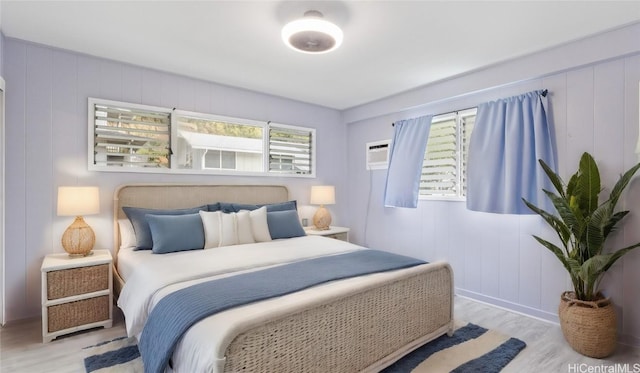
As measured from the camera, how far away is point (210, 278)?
2.07 metres

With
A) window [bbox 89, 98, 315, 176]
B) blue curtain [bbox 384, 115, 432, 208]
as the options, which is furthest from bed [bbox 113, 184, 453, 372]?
blue curtain [bbox 384, 115, 432, 208]

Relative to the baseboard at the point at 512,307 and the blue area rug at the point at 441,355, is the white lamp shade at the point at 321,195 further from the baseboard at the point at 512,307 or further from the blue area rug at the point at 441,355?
the blue area rug at the point at 441,355

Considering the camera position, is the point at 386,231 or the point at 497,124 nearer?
the point at 497,124

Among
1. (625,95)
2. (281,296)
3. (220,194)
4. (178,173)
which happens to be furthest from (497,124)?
(178,173)

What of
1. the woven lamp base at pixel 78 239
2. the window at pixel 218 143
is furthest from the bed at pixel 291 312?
the window at pixel 218 143

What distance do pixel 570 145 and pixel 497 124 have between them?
0.62 m

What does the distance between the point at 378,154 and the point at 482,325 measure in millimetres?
2446

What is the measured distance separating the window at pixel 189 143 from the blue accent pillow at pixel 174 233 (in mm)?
758

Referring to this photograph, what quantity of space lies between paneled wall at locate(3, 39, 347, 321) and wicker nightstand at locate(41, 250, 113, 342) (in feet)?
0.98

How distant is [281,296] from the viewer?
1.79 m

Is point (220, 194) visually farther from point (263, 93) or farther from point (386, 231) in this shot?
point (386, 231)

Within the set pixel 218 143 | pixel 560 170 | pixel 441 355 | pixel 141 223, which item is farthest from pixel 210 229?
pixel 560 170

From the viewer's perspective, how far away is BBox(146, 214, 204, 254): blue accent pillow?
8.95 ft

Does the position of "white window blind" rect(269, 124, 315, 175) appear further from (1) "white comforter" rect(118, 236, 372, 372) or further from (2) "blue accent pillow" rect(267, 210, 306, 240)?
(1) "white comforter" rect(118, 236, 372, 372)
